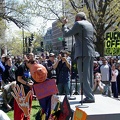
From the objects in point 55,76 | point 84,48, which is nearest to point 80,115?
point 84,48

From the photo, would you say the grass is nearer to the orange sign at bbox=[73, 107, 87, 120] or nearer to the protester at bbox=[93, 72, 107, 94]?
the protester at bbox=[93, 72, 107, 94]

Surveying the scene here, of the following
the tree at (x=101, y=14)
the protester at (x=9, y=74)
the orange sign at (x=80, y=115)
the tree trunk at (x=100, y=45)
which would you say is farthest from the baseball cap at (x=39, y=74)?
the tree trunk at (x=100, y=45)

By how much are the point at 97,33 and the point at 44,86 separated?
62.8ft

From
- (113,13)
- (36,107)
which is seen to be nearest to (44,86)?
(36,107)

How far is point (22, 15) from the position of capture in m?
30.7

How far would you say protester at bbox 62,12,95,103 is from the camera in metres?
Result: 5.92

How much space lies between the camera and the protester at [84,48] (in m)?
5.92

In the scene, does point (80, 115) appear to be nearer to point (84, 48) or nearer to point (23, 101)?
point (84, 48)

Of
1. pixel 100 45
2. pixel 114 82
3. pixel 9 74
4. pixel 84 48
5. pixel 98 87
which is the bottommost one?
pixel 98 87

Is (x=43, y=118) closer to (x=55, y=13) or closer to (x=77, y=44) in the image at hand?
(x=77, y=44)

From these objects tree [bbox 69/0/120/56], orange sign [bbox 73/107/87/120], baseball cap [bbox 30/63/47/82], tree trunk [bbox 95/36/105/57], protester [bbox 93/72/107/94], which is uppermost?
tree [bbox 69/0/120/56]

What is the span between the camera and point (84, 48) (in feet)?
19.5

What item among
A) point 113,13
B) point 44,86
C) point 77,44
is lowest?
point 44,86

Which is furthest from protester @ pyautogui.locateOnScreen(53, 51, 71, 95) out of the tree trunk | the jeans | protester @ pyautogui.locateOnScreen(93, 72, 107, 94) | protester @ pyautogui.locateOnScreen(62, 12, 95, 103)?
the tree trunk
